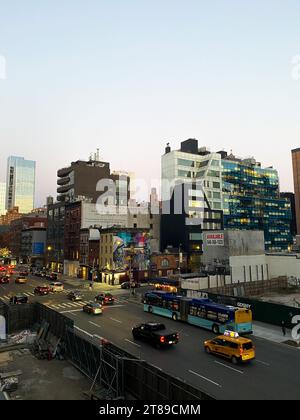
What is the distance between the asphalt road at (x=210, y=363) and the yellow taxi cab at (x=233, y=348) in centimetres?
49

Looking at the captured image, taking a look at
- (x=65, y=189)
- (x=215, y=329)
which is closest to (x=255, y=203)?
(x=65, y=189)

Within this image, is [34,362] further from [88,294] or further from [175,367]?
[88,294]

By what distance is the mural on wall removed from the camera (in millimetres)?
73750

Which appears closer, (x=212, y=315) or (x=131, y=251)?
(x=212, y=315)

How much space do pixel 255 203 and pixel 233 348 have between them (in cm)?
13916

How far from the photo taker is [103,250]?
78.2 meters

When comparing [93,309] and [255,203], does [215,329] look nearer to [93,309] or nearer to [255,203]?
[93,309]

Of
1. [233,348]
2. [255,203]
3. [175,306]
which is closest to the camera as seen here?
[233,348]

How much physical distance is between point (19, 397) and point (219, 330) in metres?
18.7

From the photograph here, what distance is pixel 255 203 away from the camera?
6122 inches

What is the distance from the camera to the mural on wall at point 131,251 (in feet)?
242
